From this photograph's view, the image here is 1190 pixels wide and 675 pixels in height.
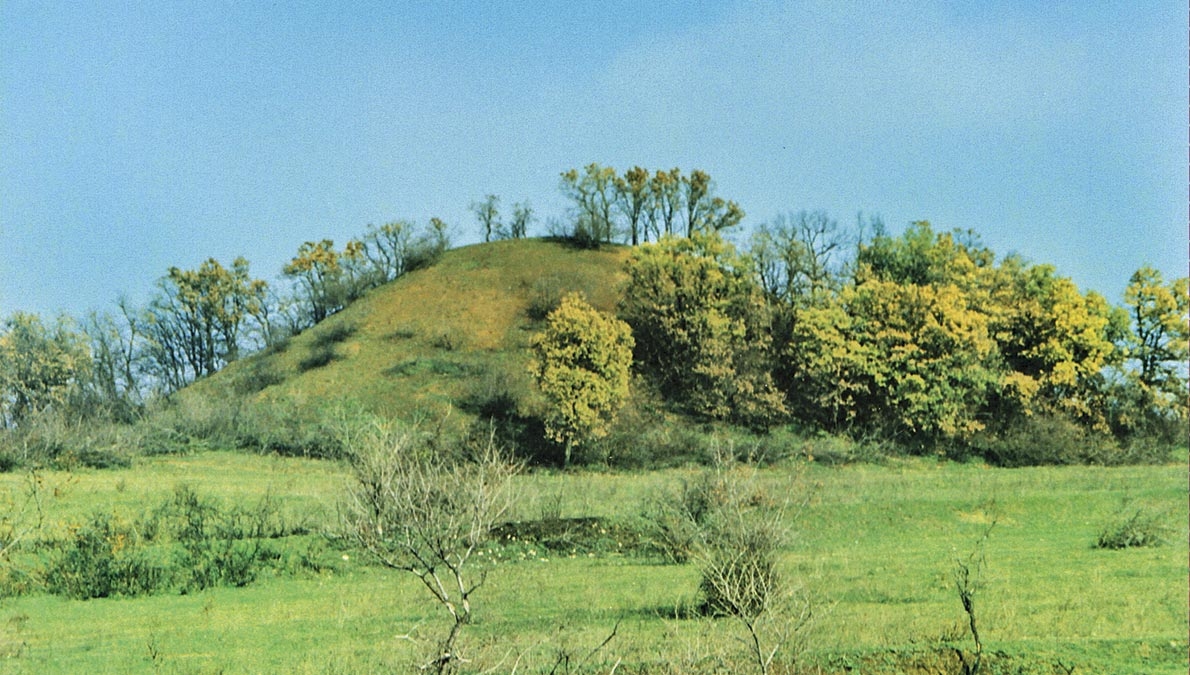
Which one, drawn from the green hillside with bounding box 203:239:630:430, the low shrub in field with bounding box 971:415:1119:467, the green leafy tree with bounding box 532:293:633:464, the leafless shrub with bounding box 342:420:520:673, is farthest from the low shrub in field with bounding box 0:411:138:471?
the low shrub in field with bounding box 971:415:1119:467

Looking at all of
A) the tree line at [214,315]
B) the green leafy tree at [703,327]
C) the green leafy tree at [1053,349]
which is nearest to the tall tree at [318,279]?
the tree line at [214,315]

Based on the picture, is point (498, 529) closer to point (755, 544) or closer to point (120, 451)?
point (755, 544)

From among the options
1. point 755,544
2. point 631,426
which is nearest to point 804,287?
point 631,426

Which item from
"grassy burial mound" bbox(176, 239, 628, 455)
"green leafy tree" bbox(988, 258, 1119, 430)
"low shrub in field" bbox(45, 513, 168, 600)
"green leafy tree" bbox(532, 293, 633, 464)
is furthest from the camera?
"grassy burial mound" bbox(176, 239, 628, 455)

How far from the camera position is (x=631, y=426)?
170 ft

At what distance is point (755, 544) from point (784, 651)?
442cm

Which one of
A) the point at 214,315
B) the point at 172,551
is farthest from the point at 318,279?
the point at 172,551

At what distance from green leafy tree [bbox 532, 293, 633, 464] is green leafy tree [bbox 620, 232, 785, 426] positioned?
8.46m

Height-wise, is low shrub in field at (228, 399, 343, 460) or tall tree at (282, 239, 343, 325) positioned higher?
tall tree at (282, 239, 343, 325)

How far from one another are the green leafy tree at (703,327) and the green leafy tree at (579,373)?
8460 mm

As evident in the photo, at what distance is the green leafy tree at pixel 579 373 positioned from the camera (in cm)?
4912

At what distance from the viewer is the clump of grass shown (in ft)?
83.3

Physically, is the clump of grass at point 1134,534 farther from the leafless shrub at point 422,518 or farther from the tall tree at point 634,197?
the tall tree at point 634,197

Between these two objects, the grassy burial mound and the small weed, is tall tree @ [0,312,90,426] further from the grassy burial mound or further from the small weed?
the small weed
